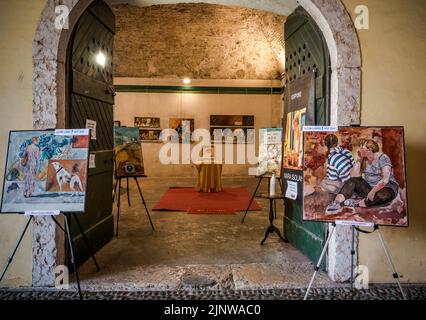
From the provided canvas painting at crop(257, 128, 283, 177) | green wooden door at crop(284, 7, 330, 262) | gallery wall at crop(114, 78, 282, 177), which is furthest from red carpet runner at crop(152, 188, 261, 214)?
gallery wall at crop(114, 78, 282, 177)

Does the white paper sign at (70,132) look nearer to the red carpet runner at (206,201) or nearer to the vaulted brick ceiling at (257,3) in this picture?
the vaulted brick ceiling at (257,3)

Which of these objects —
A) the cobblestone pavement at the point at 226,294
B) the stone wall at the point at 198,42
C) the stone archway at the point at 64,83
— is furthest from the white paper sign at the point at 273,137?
the stone wall at the point at 198,42

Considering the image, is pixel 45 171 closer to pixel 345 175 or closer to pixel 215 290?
pixel 215 290

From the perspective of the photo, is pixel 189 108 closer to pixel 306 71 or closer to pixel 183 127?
pixel 183 127

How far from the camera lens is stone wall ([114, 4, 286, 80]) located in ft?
33.6

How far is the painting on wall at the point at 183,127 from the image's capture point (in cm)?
1177

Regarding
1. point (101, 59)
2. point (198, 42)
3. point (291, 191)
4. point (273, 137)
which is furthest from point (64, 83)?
point (198, 42)

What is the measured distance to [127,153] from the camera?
464 centimetres

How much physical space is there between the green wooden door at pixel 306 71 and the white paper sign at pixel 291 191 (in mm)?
140

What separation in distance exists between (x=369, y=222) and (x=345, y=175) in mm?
389

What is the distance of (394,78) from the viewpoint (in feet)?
9.96

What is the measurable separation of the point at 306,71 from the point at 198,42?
26.5 ft

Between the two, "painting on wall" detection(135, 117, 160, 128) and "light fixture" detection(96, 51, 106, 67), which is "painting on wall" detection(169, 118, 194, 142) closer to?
"painting on wall" detection(135, 117, 160, 128)
